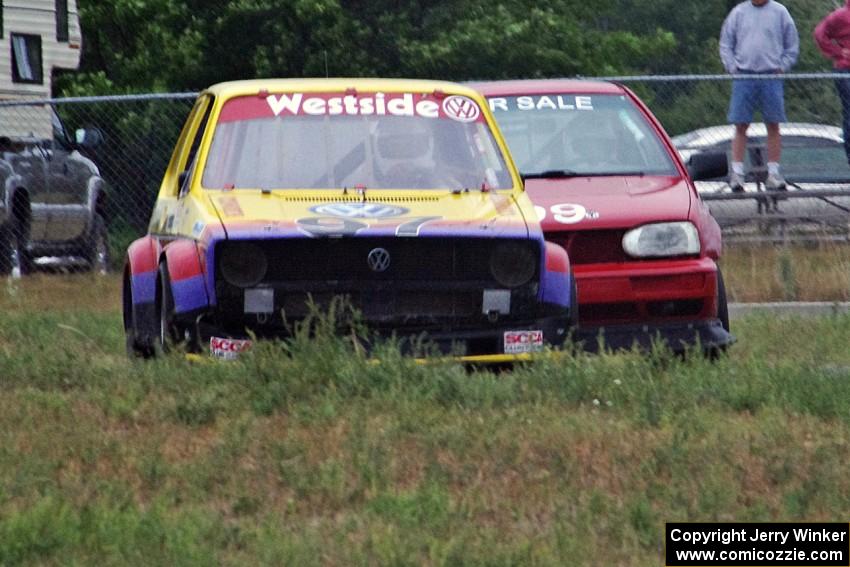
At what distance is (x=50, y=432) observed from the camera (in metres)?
7.50

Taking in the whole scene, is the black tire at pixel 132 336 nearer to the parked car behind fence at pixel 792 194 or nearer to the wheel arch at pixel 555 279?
the wheel arch at pixel 555 279

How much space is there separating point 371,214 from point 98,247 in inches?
378

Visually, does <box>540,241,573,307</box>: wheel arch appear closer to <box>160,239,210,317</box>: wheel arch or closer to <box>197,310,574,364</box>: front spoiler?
<box>197,310,574,364</box>: front spoiler

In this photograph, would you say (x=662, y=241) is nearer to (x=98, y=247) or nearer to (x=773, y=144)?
(x=773, y=144)

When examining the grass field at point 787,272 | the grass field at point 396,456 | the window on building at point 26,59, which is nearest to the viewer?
the grass field at point 396,456

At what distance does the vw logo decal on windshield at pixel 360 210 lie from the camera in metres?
9.12

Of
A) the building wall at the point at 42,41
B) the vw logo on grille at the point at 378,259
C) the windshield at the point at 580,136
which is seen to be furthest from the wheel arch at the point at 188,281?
the building wall at the point at 42,41

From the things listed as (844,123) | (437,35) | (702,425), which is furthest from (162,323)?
(437,35)

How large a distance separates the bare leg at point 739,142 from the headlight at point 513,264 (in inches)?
315

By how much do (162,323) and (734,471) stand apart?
11.7ft

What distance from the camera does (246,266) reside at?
8812 mm

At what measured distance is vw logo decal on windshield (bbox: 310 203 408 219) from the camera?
9.12 m

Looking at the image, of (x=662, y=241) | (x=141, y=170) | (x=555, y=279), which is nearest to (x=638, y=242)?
(x=662, y=241)

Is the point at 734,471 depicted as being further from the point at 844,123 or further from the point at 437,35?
the point at 437,35
